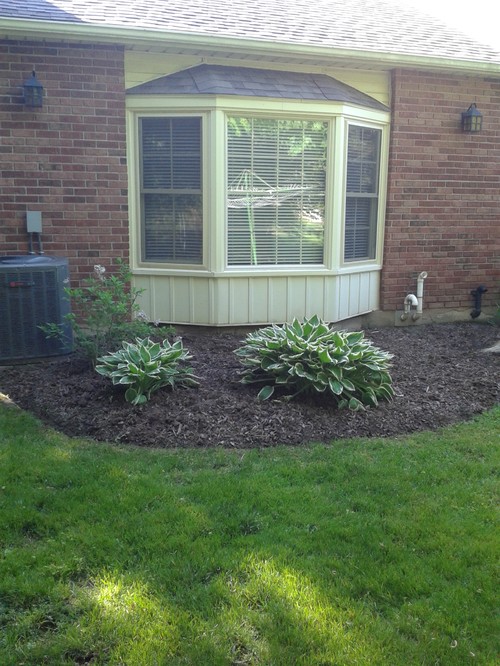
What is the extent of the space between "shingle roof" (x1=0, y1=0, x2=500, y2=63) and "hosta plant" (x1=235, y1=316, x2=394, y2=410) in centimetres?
346

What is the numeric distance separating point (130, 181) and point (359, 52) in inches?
112

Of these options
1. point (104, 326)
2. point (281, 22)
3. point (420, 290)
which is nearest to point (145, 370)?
point (104, 326)

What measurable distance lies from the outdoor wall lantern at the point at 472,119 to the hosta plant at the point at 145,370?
16.0 feet

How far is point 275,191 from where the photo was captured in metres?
7.04

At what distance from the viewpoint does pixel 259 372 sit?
17.1 feet

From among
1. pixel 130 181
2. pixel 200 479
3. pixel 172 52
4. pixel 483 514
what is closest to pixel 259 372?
pixel 200 479

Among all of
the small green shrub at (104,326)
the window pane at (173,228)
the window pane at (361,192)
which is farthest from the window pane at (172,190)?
the window pane at (361,192)

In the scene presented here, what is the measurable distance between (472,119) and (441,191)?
2.99ft

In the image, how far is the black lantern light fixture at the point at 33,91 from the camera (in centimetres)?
613

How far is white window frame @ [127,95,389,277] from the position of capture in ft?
21.6

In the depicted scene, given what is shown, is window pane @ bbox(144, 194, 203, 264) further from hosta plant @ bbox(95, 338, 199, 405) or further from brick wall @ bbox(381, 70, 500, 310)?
brick wall @ bbox(381, 70, 500, 310)

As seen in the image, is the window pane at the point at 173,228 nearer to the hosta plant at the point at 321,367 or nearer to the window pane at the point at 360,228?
the window pane at the point at 360,228

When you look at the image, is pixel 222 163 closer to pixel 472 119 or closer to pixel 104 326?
pixel 104 326

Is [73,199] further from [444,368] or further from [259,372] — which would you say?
[444,368]
